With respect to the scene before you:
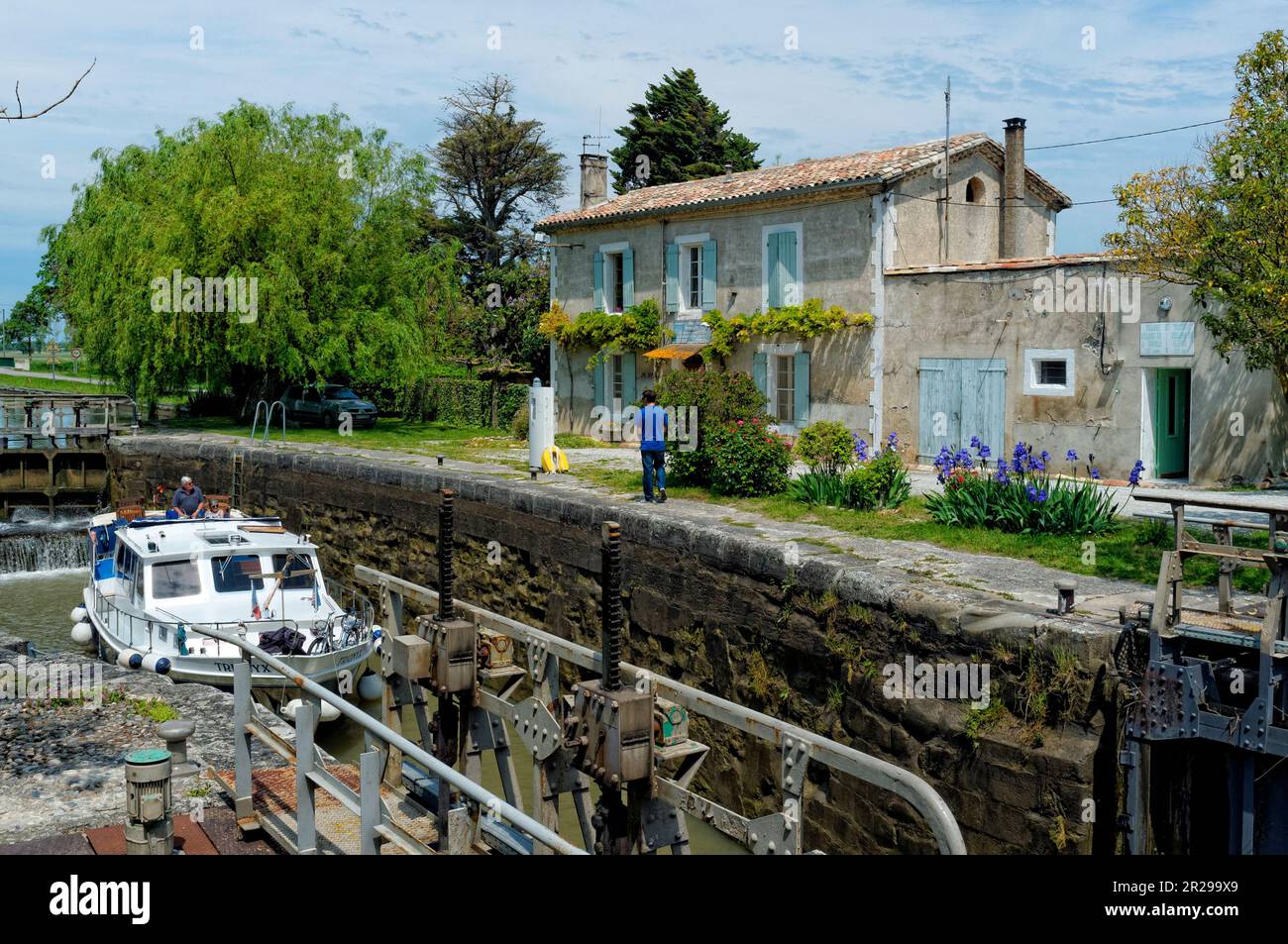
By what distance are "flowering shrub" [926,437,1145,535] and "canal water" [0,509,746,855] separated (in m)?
4.52

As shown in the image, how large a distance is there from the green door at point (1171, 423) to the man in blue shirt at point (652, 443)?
8.04 meters

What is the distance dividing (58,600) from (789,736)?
60.2ft

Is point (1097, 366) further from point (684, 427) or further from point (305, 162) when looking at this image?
point (305, 162)

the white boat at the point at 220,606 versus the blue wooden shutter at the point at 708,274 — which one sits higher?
the blue wooden shutter at the point at 708,274

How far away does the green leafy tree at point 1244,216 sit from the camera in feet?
38.6

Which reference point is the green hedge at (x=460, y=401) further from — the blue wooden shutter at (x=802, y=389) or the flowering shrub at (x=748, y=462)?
the flowering shrub at (x=748, y=462)

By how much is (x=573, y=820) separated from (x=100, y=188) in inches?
1037

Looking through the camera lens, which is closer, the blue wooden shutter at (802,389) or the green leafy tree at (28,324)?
the blue wooden shutter at (802,389)

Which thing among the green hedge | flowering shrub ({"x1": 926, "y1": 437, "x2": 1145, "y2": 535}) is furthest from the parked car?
flowering shrub ({"x1": 926, "y1": 437, "x2": 1145, "y2": 535})

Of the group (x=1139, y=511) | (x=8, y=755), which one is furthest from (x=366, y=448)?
A: (x=8, y=755)

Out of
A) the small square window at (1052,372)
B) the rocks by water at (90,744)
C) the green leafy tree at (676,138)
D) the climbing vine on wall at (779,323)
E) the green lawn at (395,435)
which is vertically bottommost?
the rocks by water at (90,744)

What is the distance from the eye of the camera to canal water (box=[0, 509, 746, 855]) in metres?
12.1
